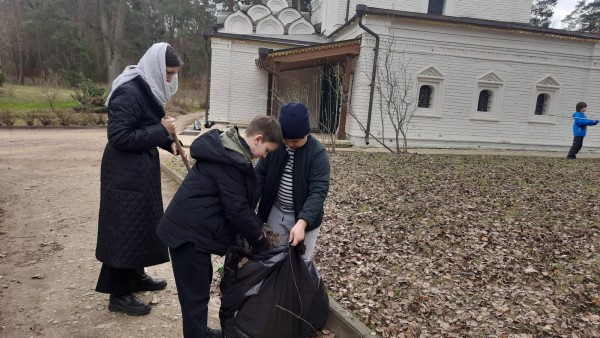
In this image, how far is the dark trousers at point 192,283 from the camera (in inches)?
99.3

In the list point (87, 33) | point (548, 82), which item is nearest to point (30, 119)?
point (548, 82)

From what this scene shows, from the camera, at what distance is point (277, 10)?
22578mm

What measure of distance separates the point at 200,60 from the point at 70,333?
42725mm

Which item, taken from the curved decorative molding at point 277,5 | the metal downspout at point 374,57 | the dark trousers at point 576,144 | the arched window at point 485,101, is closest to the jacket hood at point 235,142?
the metal downspout at point 374,57

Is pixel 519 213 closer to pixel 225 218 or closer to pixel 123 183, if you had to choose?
pixel 225 218

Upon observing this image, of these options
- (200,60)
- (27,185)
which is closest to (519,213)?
(27,185)

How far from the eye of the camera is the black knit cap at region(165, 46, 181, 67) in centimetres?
302

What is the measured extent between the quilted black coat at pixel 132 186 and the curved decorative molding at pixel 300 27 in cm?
1893

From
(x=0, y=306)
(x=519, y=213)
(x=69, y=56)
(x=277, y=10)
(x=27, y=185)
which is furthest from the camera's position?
(x=69, y=56)

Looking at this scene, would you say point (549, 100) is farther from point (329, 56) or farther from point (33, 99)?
point (33, 99)

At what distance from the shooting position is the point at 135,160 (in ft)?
9.87

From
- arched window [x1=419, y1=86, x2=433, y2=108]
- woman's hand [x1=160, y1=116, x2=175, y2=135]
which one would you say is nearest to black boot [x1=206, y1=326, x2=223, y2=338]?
woman's hand [x1=160, y1=116, x2=175, y2=135]

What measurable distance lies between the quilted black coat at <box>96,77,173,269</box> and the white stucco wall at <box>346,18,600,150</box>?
1188cm

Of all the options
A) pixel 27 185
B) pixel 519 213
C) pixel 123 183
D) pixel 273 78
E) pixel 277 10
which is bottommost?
pixel 27 185
